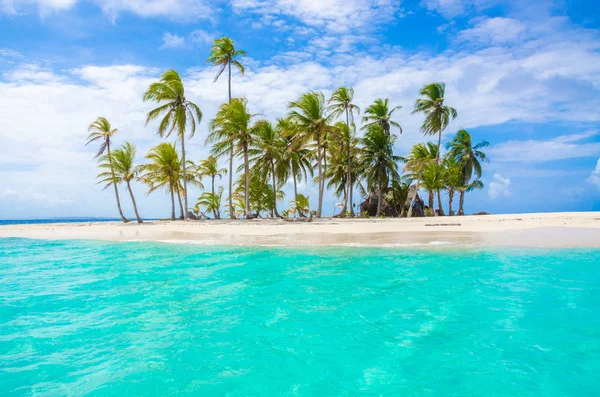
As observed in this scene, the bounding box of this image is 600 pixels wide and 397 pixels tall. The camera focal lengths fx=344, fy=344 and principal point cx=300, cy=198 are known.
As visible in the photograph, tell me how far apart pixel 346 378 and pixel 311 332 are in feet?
3.63

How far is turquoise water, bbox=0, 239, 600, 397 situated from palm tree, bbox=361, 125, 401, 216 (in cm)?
2486

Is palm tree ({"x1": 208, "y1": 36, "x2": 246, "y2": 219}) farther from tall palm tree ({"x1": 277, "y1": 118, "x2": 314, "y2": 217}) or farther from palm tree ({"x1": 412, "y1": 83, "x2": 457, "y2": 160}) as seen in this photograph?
palm tree ({"x1": 412, "y1": 83, "x2": 457, "y2": 160})

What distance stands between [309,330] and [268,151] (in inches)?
997

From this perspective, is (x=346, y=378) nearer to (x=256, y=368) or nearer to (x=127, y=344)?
(x=256, y=368)

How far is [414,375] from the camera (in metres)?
3.21

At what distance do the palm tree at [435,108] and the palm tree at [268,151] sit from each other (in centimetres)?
1507

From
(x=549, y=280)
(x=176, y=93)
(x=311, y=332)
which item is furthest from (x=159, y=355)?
(x=176, y=93)

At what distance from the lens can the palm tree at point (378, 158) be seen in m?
32.3

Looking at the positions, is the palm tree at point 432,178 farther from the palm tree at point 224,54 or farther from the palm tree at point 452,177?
the palm tree at point 224,54

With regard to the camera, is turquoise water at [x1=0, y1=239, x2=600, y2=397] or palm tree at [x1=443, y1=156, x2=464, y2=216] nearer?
turquoise water at [x1=0, y1=239, x2=600, y2=397]

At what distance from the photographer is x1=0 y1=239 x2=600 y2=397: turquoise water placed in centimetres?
312

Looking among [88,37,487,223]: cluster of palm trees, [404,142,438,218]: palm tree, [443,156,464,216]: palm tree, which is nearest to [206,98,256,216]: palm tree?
[88,37,487,223]: cluster of palm trees

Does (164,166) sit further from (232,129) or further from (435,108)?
(435,108)

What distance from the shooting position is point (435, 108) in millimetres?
33875
